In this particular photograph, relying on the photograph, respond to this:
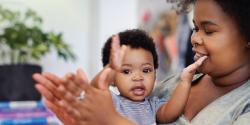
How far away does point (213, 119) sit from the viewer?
92cm

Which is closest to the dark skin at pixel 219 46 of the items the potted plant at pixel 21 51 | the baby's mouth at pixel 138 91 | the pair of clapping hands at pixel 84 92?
the baby's mouth at pixel 138 91

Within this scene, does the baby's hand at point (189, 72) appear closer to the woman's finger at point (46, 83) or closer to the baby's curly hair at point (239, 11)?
the baby's curly hair at point (239, 11)

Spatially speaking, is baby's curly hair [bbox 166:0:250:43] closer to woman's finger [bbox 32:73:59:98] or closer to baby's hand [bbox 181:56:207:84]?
baby's hand [bbox 181:56:207:84]

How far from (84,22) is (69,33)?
18 centimetres

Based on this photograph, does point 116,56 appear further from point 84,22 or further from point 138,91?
point 84,22

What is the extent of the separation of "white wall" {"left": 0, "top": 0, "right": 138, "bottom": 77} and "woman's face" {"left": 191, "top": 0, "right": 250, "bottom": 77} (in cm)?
294

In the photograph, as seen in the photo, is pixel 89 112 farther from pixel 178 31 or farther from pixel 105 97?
pixel 178 31

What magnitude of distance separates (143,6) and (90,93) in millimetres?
3353

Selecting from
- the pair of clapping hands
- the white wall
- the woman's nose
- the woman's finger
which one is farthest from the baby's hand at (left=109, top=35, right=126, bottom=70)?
the white wall

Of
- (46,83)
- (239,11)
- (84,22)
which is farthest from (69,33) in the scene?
(46,83)

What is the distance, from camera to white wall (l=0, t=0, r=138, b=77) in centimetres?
395

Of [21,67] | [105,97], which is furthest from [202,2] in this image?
[21,67]

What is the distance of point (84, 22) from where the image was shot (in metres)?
4.11

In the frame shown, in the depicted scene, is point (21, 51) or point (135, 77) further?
point (21, 51)
